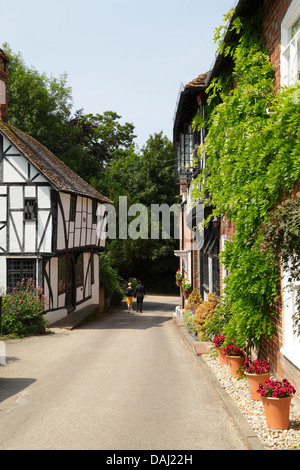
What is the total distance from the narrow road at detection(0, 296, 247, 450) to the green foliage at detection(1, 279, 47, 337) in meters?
2.08

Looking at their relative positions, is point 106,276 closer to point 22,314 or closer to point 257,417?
point 22,314

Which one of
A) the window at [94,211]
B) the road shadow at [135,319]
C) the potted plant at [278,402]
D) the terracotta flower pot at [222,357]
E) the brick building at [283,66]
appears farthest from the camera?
the window at [94,211]

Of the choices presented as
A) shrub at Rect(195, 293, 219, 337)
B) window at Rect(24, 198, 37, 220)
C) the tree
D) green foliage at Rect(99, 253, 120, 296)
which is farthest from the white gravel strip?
the tree

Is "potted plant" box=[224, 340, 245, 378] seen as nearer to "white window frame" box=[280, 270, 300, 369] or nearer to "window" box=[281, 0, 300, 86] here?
"white window frame" box=[280, 270, 300, 369]

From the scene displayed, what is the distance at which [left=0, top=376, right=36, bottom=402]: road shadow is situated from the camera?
8895 mm

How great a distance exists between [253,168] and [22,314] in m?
12.7

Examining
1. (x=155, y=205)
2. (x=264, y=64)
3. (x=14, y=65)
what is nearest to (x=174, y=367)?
(x=264, y=64)

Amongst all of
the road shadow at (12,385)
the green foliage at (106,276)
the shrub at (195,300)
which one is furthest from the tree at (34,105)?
the road shadow at (12,385)

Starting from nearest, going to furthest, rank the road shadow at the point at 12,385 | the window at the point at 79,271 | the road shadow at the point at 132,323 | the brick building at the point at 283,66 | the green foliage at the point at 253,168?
the green foliage at the point at 253,168
the brick building at the point at 283,66
the road shadow at the point at 12,385
the road shadow at the point at 132,323
the window at the point at 79,271

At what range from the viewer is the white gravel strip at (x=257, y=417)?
224 inches

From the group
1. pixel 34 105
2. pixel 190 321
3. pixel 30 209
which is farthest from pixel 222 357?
pixel 34 105

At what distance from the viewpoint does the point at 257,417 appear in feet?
22.0

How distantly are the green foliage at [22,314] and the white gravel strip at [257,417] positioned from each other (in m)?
9.49

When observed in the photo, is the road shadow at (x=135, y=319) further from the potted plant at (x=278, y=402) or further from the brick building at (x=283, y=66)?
the potted plant at (x=278, y=402)
